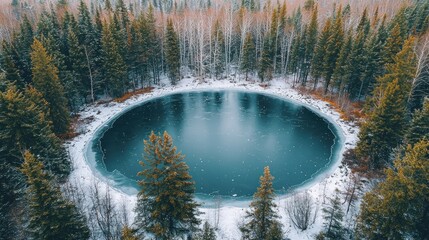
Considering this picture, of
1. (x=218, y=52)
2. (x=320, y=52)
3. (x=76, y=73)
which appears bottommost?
(x=218, y=52)

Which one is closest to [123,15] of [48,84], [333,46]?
[48,84]

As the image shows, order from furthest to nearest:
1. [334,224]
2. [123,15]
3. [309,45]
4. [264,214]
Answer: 1. [123,15]
2. [309,45]
3. [334,224]
4. [264,214]

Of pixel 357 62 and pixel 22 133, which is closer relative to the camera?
pixel 22 133

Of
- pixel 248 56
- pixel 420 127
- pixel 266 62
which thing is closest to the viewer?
pixel 420 127

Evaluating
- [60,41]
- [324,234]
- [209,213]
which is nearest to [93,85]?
[60,41]

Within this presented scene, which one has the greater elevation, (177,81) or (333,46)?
(333,46)

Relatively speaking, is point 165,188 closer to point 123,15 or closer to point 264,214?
point 264,214
